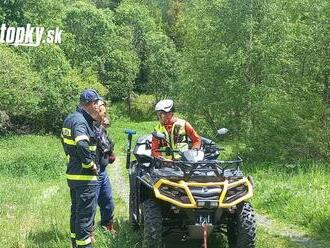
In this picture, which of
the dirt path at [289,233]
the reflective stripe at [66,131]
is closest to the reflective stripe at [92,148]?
the reflective stripe at [66,131]

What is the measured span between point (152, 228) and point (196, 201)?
62 cm

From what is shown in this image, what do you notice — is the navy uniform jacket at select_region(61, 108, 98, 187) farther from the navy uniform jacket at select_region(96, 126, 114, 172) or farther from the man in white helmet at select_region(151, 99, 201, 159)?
the man in white helmet at select_region(151, 99, 201, 159)

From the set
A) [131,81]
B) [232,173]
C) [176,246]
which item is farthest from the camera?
[131,81]

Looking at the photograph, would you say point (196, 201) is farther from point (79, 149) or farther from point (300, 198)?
point (300, 198)

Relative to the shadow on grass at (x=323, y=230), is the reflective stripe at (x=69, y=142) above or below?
above

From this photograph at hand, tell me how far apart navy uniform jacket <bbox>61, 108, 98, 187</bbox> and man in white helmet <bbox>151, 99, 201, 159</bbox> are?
45.2 inches

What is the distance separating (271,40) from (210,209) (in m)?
18.3

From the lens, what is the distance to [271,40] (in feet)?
76.1

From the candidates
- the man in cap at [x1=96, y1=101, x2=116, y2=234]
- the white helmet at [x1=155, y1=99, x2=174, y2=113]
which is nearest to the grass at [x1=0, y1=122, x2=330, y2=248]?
the man in cap at [x1=96, y1=101, x2=116, y2=234]

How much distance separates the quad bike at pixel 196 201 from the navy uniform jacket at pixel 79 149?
0.69 metres

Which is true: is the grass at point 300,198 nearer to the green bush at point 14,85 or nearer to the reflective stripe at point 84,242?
the reflective stripe at point 84,242

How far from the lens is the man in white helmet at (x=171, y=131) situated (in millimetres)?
7383

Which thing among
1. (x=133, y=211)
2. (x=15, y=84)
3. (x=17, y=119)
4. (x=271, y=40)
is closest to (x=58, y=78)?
(x=17, y=119)

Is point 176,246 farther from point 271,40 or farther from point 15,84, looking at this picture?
point 15,84
